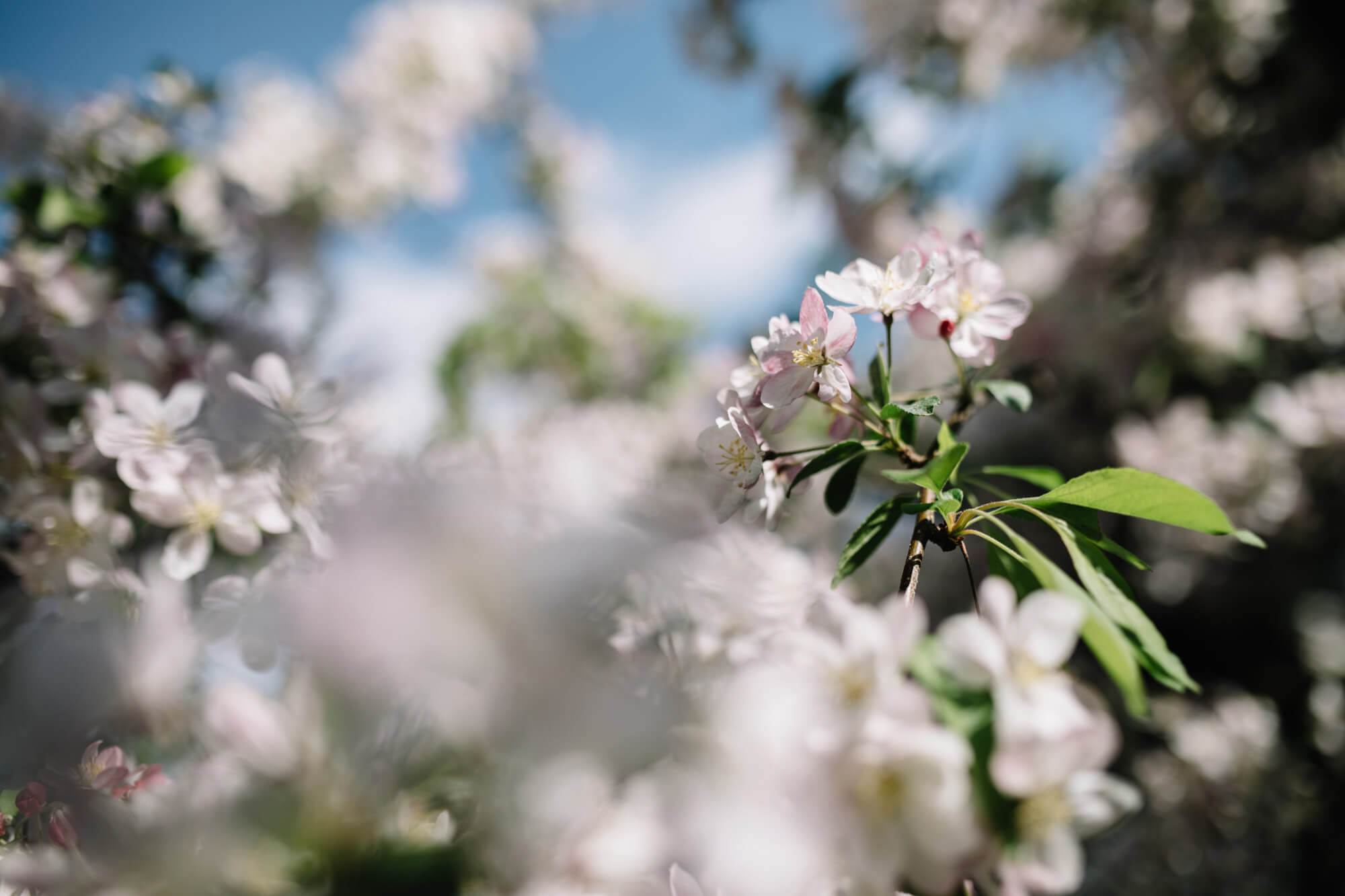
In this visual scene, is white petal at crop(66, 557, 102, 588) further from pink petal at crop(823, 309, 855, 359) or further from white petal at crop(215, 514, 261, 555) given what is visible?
pink petal at crop(823, 309, 855, 359)

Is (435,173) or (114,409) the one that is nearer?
(114,409)

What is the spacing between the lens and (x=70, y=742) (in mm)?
454

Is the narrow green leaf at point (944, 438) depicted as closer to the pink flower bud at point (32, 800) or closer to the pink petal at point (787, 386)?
the pink petal at point (787, 386)

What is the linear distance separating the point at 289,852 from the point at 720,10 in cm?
231

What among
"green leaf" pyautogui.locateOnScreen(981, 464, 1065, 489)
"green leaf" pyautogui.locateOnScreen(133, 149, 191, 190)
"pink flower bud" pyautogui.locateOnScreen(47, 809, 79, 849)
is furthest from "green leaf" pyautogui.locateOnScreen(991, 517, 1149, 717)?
"green leaf" pyautogui.locateOnScreen(133, 149, 191, 190)

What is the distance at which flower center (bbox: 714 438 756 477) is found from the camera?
0.41 metres

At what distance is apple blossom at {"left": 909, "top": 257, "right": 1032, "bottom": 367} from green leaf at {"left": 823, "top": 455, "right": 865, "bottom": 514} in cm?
10

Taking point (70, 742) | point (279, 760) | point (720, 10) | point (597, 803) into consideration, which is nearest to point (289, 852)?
point (279, 760)

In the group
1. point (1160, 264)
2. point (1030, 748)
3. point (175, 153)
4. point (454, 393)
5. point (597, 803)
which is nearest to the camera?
point (1030, 748)

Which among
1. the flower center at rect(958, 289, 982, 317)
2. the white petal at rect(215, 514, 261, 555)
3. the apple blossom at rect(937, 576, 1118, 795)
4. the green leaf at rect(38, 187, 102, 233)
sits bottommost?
the apple blossom at rect(937, 576, 1118, 795)

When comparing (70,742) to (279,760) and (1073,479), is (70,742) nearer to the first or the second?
(279,760)

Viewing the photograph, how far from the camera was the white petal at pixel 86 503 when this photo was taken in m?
0.55

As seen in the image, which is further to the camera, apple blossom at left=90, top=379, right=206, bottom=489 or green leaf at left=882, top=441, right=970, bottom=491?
apple blossom at left=90, top=379, right=206, bottom=489

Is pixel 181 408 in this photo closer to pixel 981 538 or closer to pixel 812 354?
pixel 812 354
